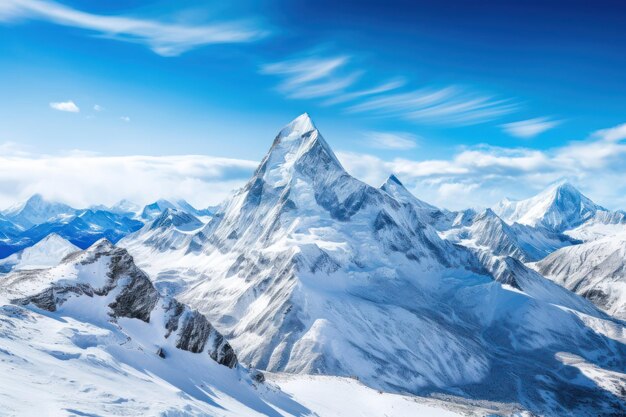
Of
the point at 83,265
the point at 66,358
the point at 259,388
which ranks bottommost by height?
the point at 259,388

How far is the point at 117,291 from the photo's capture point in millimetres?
81375

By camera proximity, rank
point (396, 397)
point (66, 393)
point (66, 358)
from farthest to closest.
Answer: point (396, 397) < point (66, 358) < point (66, 393)

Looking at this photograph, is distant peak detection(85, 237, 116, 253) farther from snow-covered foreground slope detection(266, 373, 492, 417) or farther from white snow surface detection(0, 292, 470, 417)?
snow-covered foreground slope detection(266, 373, 492, 417)

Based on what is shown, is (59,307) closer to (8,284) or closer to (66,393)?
(8,284)

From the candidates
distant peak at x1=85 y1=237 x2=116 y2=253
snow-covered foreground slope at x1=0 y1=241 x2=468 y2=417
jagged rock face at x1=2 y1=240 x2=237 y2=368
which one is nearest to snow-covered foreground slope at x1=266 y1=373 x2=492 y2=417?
snow-covered foreground slope at x1=0 y1=241 x2=468 y2=417

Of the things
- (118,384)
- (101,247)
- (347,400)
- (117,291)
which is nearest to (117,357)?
(118,384)

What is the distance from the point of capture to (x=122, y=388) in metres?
51.9

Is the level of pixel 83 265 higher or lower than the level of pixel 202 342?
higher

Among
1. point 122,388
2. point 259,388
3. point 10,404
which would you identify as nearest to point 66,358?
point 122,388

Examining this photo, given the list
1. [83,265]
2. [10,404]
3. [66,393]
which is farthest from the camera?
[83,265]

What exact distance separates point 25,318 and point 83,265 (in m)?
18.8

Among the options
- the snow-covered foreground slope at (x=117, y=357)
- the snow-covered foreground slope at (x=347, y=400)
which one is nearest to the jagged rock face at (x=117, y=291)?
the snow-covered foreground slope at (x=117, y=357)

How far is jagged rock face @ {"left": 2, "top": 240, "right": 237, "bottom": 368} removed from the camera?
74.4m

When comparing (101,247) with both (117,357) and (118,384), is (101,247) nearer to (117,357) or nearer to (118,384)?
(117,357)
